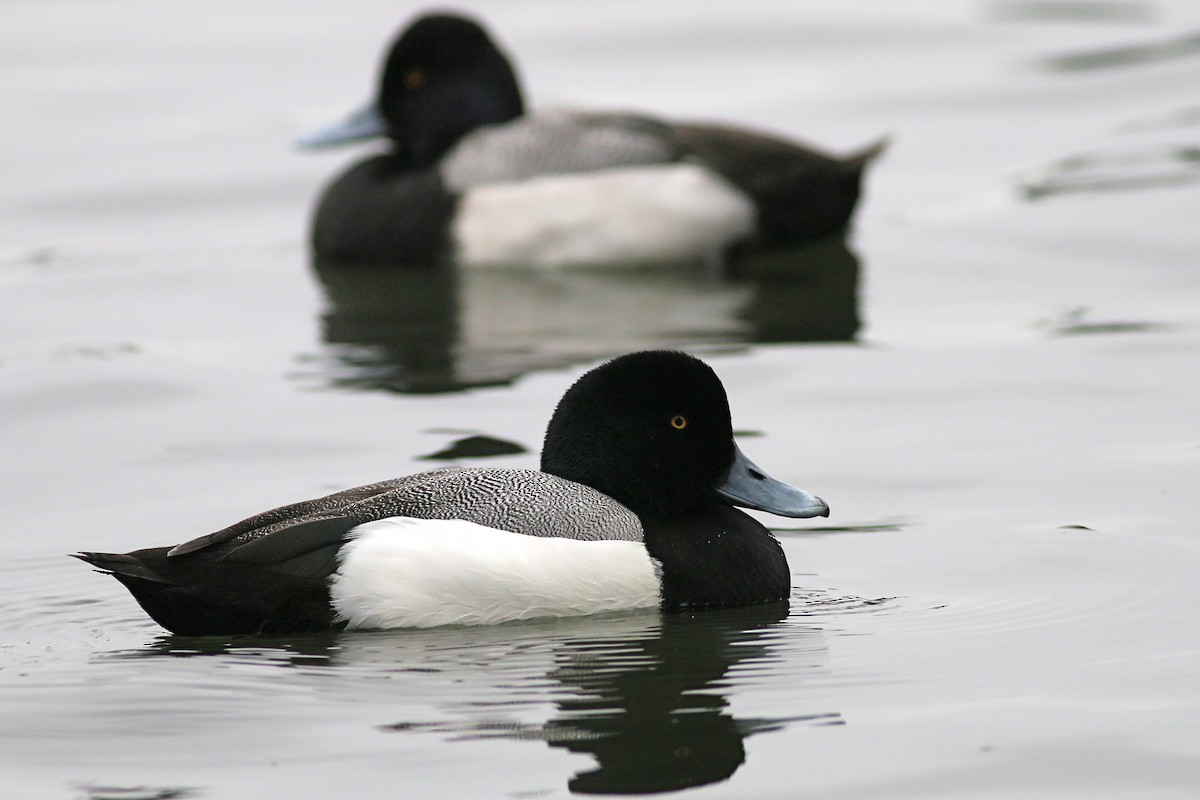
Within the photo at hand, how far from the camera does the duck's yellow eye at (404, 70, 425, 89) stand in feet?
42.0

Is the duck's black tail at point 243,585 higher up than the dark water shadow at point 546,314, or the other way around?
the dark water shadow at point 546,314

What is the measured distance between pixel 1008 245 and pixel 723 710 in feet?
22.9

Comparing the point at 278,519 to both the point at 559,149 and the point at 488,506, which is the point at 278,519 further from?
the point at 559,149

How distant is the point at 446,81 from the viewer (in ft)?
41.8

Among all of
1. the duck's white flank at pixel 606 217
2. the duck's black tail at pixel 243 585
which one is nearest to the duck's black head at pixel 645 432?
the duck's black tail at pixel 243 585

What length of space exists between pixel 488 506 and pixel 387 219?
6.11 m

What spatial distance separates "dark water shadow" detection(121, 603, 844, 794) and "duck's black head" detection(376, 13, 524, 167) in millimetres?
6547

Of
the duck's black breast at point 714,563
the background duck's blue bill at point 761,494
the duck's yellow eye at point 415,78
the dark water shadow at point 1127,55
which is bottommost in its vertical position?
the duck's black breast at point 714,563

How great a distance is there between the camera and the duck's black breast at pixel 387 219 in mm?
12312

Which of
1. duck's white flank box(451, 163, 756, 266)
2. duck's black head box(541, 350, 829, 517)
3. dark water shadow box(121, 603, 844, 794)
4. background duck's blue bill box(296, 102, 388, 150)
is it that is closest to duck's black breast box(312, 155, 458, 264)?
duck's white flank box(451, 163, 756, 266)

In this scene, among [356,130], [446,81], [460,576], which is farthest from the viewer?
[356,130]

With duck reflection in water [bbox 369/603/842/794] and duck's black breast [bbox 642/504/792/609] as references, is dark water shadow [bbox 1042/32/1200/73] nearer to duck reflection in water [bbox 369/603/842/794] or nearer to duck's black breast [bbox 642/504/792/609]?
duck's black breast [bbox 642/504/792/609]

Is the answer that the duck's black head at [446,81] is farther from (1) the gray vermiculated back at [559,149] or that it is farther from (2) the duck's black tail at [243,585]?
(2) the duck's black tail at [243,585]

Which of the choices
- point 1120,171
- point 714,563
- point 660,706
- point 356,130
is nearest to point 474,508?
point 714,563
